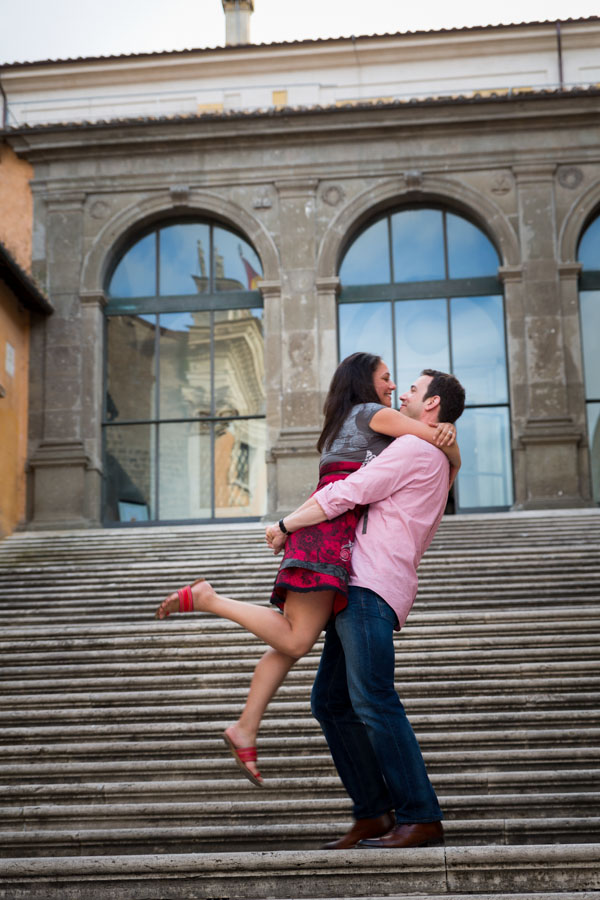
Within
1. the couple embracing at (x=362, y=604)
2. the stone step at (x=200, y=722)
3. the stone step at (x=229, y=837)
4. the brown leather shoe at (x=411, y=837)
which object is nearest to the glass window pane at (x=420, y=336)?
the stone step at (x=200, y=722)

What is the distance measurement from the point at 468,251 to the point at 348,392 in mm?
13905

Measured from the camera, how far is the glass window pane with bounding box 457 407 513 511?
17.0m

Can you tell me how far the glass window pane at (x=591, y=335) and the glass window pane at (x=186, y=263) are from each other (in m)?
6.20

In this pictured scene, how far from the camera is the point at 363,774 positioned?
4.06 metres

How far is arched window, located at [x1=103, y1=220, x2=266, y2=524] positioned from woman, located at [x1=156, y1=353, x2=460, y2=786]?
13053mm

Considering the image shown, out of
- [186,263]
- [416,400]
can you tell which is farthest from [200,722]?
[186,263]

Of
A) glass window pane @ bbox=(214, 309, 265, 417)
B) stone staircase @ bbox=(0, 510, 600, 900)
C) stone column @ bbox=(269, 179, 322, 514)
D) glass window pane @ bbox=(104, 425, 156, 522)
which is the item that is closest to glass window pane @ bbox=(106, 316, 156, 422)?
glass window pane @ bbox=(104, 425, 156, 522)

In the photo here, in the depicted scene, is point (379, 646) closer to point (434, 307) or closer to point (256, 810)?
point (256, 810)

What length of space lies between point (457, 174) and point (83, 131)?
620 centimetres

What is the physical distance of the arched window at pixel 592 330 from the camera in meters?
16.7

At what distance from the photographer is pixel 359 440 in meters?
4.24

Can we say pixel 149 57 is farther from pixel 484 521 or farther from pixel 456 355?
pixel 484 521

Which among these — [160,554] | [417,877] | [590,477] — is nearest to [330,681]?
[417,877]

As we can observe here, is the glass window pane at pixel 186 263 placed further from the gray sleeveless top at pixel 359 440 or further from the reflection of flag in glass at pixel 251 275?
the gray sleeveless top at pixel 359 440
